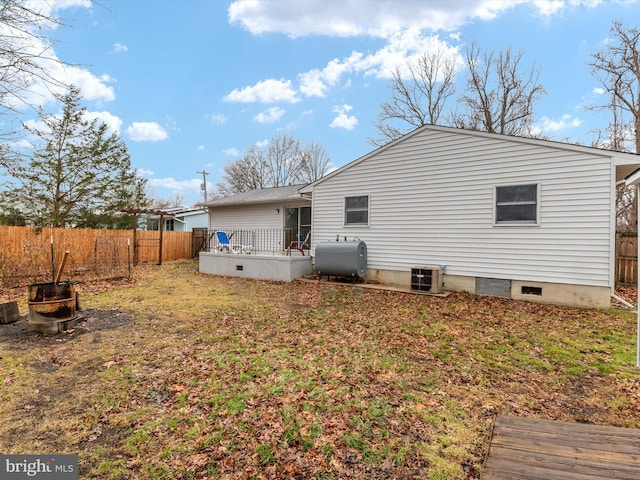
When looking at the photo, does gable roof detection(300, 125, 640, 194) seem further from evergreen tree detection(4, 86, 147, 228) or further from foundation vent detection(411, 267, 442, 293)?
evergreen tree detection(4, 86, 147, 228)

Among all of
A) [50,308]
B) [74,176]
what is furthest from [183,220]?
[50,308]

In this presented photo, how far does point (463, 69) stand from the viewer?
1952 cm

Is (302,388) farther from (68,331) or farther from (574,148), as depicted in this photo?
(574,148)

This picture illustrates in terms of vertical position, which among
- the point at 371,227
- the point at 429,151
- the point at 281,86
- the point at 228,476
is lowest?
the point at 228,476

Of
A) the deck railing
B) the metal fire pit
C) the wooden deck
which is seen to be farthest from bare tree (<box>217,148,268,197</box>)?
the wooden deck

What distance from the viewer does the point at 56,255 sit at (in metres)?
10.8

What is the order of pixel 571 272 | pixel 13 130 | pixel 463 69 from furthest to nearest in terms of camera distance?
1. pixel 463 69
2. pixel 571 272
3. pixel 13 130

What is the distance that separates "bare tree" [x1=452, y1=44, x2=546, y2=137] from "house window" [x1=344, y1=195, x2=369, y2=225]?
13.6 metres

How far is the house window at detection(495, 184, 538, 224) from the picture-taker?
7598 mm

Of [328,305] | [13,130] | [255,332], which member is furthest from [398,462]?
[13,130]

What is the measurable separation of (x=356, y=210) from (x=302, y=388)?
757cm

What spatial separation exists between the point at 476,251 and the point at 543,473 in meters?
6.97

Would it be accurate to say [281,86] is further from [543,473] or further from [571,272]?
[543,473]

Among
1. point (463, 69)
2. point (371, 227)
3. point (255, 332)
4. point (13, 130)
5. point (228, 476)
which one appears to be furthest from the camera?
point (463, 69)
